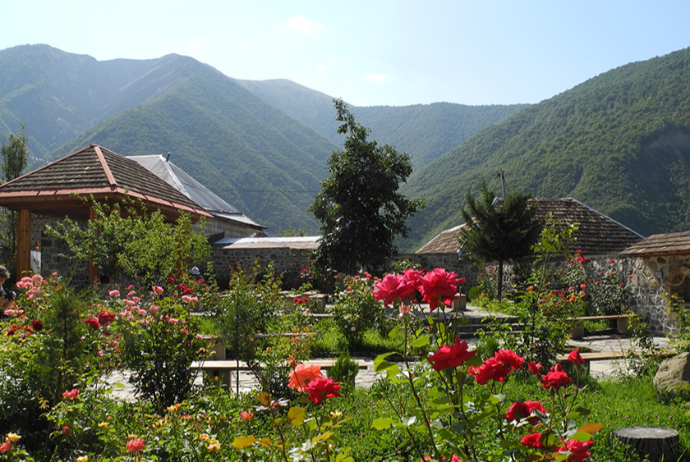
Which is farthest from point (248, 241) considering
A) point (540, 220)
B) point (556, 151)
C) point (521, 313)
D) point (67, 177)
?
point (556, 151)

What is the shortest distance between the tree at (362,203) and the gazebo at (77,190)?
3.64m

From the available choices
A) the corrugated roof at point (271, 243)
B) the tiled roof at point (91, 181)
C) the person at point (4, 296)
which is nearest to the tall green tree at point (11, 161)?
the tiled roof at point (91, 181)

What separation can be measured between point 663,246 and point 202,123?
69.9 metres

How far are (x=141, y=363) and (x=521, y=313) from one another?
4031 millimetres

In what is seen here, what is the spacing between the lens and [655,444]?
142 inches

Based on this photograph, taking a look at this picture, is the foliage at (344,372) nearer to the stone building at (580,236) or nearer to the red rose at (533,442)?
the red rose at (533,442)

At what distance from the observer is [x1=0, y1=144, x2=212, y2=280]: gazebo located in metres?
10.8

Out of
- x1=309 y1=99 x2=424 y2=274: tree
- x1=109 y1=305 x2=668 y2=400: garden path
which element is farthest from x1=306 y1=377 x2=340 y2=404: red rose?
x1=309 y1=99 x2=424 y2=274: tree

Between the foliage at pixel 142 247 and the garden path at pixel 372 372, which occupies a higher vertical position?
the foliage at pixel 142 247

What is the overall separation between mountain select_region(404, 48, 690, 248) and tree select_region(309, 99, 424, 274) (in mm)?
17277

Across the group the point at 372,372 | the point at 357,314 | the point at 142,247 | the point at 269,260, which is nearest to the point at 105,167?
the point at 142,247

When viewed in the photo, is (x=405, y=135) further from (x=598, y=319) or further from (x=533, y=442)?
(x=533, y=442)

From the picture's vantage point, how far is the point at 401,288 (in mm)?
1913

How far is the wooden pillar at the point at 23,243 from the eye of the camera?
10969mm
